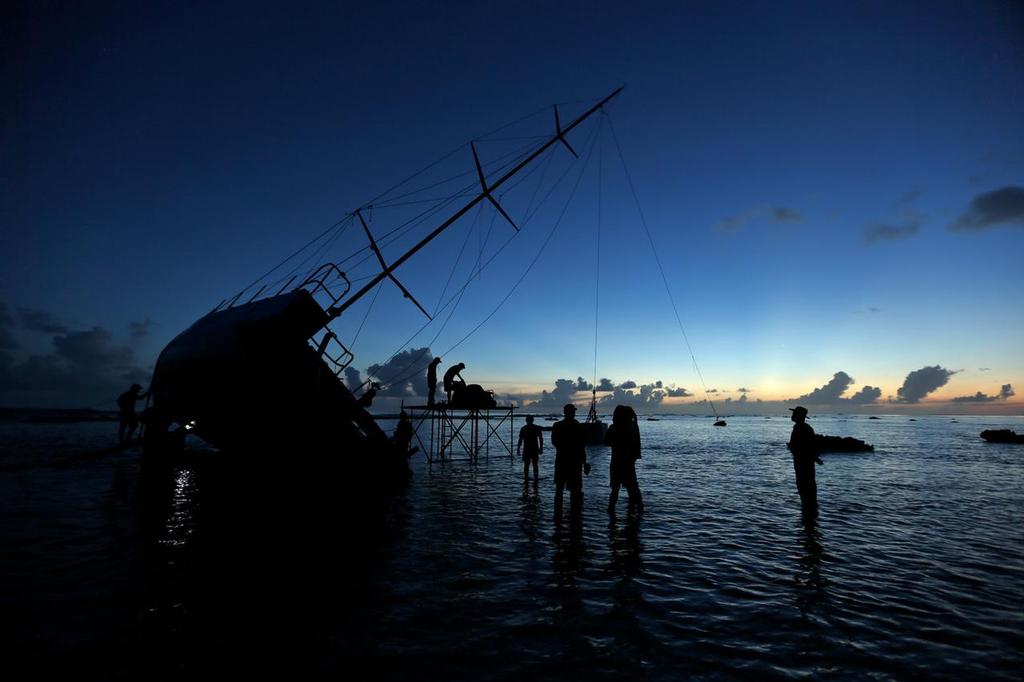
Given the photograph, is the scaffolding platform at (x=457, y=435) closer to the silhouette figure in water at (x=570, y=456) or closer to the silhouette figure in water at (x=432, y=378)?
the silhouette figure in water at (x=432, y=378)

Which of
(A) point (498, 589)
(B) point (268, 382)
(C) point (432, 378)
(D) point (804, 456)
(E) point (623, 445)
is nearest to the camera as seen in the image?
(A) point (498, 589)

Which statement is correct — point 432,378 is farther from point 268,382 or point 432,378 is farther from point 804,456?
point 804,456

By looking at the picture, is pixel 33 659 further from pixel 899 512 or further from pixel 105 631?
pixel 899 512

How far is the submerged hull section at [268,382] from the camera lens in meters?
12.5

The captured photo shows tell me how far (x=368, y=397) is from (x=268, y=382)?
384 centimetres

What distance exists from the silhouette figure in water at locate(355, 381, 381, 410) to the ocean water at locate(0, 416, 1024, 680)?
3.31 metres

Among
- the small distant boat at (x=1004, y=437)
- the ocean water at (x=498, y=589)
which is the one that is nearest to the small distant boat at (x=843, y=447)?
the ocean water at (x=498, y=589)

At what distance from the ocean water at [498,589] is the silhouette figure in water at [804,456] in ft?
2.25

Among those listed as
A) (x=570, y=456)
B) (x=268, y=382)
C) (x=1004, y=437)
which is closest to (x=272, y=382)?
(x=268, y=382)

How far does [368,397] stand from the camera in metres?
15.8

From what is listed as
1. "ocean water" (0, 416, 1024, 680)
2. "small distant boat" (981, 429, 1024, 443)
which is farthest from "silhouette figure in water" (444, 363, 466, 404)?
"small distant boat" (981, 429, 1024, 443)

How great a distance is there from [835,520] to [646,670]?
10430 mm

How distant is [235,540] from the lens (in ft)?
29.2

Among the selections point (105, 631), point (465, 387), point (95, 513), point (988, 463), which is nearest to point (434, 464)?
point (465, 387)
